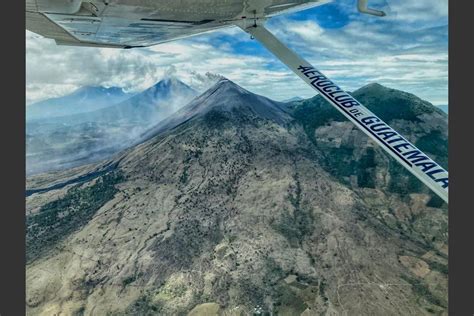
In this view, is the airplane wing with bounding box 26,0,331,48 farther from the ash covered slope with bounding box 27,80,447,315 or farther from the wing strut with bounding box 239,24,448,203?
the ash covered slope with bounding box 27,80,447,315

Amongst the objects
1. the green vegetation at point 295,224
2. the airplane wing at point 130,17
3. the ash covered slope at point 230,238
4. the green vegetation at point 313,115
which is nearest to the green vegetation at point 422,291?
the ash covered slope at point 230,238

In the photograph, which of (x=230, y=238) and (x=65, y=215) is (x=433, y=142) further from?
(x=65, y=215)

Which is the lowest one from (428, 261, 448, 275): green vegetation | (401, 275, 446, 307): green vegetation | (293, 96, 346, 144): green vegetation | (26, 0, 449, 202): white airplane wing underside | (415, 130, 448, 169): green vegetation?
(401, 275, 446, 307): green vegetation

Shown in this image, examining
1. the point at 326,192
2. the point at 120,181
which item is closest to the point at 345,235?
the point at 326,192

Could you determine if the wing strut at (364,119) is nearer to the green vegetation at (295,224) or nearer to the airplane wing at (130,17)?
the airplane wing at (130,17)

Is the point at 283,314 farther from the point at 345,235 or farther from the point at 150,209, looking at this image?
the point at 150,209

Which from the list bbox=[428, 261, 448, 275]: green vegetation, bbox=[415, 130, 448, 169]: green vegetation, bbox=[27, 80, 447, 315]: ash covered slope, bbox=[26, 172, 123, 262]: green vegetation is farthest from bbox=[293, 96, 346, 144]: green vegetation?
bbox=[26, 172, 123, 262]: green vegetation
